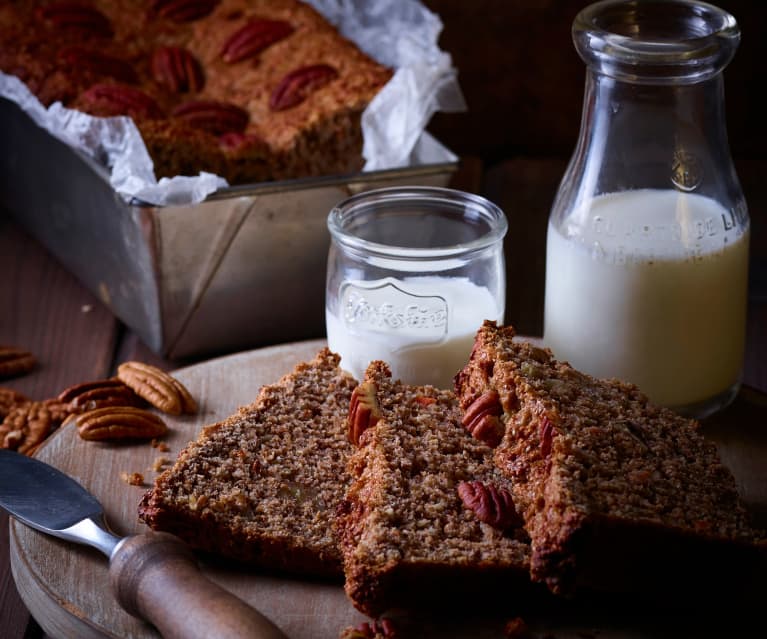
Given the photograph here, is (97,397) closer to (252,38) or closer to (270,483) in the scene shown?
(270,483)

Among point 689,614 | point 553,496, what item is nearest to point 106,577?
point 553,496

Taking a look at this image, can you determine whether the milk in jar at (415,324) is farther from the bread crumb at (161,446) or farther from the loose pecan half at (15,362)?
the loose pecan half at (15,362)

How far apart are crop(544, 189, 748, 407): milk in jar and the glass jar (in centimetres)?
16

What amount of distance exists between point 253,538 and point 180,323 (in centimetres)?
102

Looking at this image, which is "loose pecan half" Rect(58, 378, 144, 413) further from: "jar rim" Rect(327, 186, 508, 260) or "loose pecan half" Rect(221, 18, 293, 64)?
"loose pecan half" Rect(221, 18, 293, 64)

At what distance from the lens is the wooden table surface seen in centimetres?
272

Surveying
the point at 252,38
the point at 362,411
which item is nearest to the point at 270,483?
the point at 362,411

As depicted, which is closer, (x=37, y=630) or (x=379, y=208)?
(x=37, y=630)

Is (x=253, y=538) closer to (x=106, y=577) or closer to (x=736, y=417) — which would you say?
(x=106, y=577)

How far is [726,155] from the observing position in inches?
85.1

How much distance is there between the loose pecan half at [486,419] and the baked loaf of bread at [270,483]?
0.24 m

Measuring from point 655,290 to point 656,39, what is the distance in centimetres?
48

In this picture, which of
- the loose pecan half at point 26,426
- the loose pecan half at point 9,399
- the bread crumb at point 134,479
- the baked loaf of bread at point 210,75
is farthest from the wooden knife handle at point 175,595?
the baked loaf of bread at point 210,75

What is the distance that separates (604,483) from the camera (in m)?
1.68
